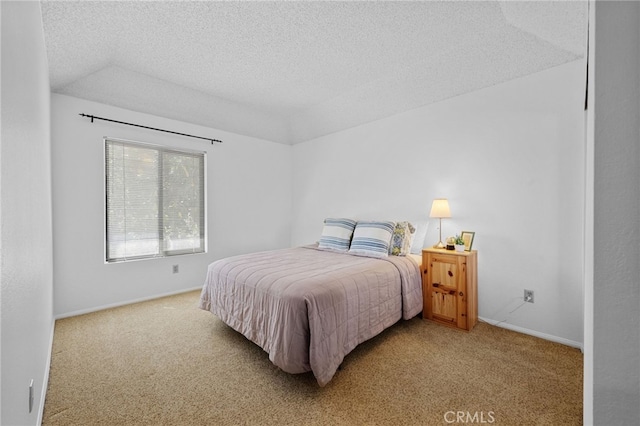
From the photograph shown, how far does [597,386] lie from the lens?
2.01ft

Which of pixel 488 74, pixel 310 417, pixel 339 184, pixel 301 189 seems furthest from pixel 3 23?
pixel 301 189

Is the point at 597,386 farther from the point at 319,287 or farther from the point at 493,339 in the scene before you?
the point at 493,339

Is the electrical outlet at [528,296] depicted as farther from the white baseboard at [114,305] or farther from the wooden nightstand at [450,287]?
the white baseboard at [114,305]

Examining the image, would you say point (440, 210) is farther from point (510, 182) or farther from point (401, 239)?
point (510, 182)

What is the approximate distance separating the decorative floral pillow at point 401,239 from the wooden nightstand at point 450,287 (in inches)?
10.0

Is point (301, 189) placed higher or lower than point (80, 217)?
higher

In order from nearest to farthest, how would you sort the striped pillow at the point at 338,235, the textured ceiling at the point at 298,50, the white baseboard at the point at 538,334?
the textured ceiling at the point at 298,50, the white baseboard at the point at 538,334, the striped pillow at the point at 338,235

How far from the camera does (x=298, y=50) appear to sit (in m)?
2.62

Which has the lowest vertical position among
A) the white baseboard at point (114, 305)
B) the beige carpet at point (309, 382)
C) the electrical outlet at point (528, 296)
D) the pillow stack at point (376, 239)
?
the beige carpet at point (309, 382)

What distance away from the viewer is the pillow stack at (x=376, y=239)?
3.04 m

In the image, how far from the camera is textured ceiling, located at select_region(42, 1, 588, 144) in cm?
203

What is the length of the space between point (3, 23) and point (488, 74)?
11.1 ft

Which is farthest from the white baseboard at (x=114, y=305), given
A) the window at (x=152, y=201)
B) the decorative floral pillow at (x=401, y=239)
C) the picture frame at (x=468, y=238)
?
the picture frame at (x=468, y=238)

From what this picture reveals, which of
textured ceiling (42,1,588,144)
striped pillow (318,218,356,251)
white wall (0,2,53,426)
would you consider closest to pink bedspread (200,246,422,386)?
striped pillow (318,218,356,251)
